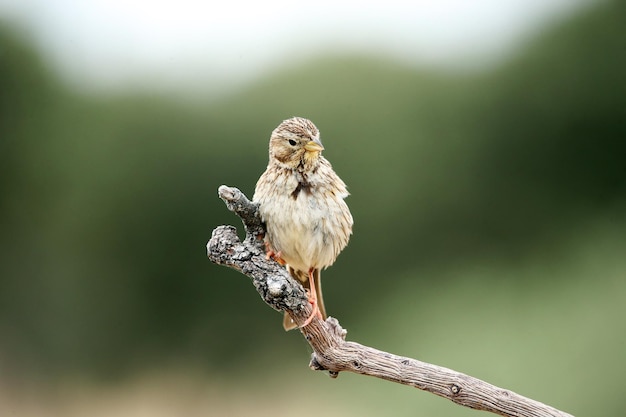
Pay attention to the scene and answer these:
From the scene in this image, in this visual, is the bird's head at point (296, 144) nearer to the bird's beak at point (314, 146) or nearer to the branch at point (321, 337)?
the bird's beak at point (314, 146)

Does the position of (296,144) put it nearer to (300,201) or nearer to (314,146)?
(314,146)

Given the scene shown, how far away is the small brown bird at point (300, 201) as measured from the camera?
2.46m

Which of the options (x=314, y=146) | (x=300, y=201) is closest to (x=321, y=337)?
(x=300, y=201)

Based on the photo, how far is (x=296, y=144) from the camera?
8.09 feet

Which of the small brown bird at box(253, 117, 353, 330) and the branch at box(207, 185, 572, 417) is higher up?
the small brown bird at box(253, 117, 353, 330)

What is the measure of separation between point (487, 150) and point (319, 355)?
3817mm

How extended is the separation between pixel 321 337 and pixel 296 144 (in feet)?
2.12

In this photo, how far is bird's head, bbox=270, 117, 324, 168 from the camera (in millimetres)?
2416

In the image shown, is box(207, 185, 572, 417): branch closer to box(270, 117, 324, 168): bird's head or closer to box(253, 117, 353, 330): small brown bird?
box(253, 117, 353, 330): small brown bird

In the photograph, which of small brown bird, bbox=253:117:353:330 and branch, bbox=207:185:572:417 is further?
Result: small brown bird, bbox=253:117:353:330

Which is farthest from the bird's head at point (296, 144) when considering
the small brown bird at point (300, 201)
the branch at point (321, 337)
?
the branch at point (321, 337)

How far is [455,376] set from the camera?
2385 millimetres

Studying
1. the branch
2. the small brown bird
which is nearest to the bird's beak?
the small brown bird

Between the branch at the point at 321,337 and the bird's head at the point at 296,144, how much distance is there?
204 mm
